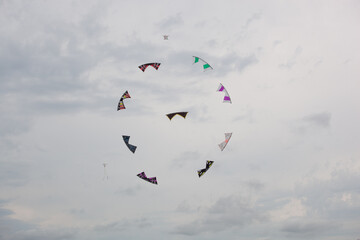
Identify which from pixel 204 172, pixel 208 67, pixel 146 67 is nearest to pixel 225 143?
pixel 204 172

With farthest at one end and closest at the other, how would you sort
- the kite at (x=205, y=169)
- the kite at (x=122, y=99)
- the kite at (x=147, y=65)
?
the kite at (x=122, y=99) → the kite at (x=147, y=65) → the kite at (x=205, y=169)

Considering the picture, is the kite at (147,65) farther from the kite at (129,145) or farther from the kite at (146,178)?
the kite at (146,178)

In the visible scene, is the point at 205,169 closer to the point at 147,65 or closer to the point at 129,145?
the point at 129,145

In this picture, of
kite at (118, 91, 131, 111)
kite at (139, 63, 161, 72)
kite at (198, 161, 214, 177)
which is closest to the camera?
kite at (198, 161, 214, 177)

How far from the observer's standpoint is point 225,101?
10200cm

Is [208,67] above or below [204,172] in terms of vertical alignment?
above

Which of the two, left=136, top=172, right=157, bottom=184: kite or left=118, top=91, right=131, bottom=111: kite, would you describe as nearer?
left=136, top=172, right=157, bottom=184: kite

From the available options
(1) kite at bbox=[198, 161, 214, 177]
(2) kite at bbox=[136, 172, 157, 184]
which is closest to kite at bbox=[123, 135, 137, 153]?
(2) kite at bbox=[136, 172, 157, 184]

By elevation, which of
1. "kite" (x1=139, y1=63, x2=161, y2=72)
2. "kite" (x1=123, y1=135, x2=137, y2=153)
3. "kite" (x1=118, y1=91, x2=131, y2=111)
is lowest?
"kite" (x1=123, y1=135, x2=137, y2=153)

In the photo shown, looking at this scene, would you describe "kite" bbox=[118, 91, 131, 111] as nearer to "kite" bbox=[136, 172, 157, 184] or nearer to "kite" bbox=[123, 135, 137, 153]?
"kite" bbox=[123, 135, 137, 153]

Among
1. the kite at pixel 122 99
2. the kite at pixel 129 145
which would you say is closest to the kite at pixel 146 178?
the kite at pixel 129 145

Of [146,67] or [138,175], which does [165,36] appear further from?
[138,175]

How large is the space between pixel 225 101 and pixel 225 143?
10.1m

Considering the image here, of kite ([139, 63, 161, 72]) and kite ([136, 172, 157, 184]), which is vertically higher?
kite ([139, 63, 161, 72])
